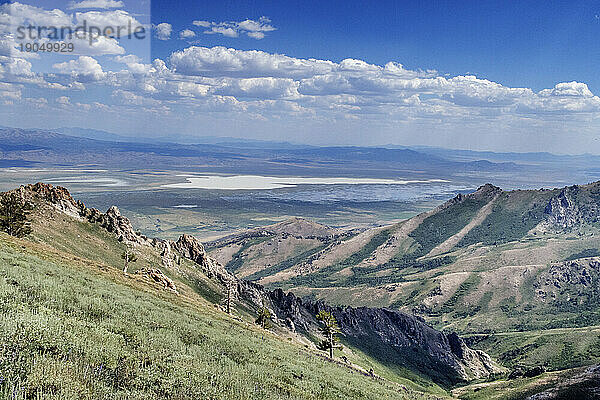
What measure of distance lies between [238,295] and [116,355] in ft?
353

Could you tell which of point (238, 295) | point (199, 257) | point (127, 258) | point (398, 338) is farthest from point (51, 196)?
point (398, 338)

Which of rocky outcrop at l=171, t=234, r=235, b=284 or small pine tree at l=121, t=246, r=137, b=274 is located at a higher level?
small pine tree at l=121, t=246, r=137, b=274

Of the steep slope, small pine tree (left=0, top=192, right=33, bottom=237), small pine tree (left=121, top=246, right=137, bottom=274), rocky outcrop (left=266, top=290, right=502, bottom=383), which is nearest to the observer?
small pine tree (left=0, top=192, right=33, bottom=237)

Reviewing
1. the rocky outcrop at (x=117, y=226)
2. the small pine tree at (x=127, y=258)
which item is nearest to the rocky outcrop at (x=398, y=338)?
the rocky outcrop at (x=117, y=226)

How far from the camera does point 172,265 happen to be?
118m

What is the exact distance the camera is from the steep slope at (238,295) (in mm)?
96625

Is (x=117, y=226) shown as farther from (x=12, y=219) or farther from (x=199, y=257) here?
(x=12, y=219)

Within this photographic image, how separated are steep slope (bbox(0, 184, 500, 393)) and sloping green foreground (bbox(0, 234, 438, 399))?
141 feet

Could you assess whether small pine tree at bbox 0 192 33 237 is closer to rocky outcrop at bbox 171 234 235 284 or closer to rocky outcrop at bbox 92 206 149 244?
rocky outcrop at bbox 92 206 149 244

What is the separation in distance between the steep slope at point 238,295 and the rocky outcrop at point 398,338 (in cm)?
39

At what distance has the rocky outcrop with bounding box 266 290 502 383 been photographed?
140m

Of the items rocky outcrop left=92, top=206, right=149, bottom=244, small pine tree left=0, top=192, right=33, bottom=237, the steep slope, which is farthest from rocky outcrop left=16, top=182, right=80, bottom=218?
small pine tree left=0, top=192, right=33, bottom=237

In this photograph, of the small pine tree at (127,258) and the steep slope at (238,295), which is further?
the steep slope at (238,295)

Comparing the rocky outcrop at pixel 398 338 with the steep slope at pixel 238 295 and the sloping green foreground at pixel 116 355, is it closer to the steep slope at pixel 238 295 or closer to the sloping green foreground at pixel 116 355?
the steep slope at pixel 238 295
